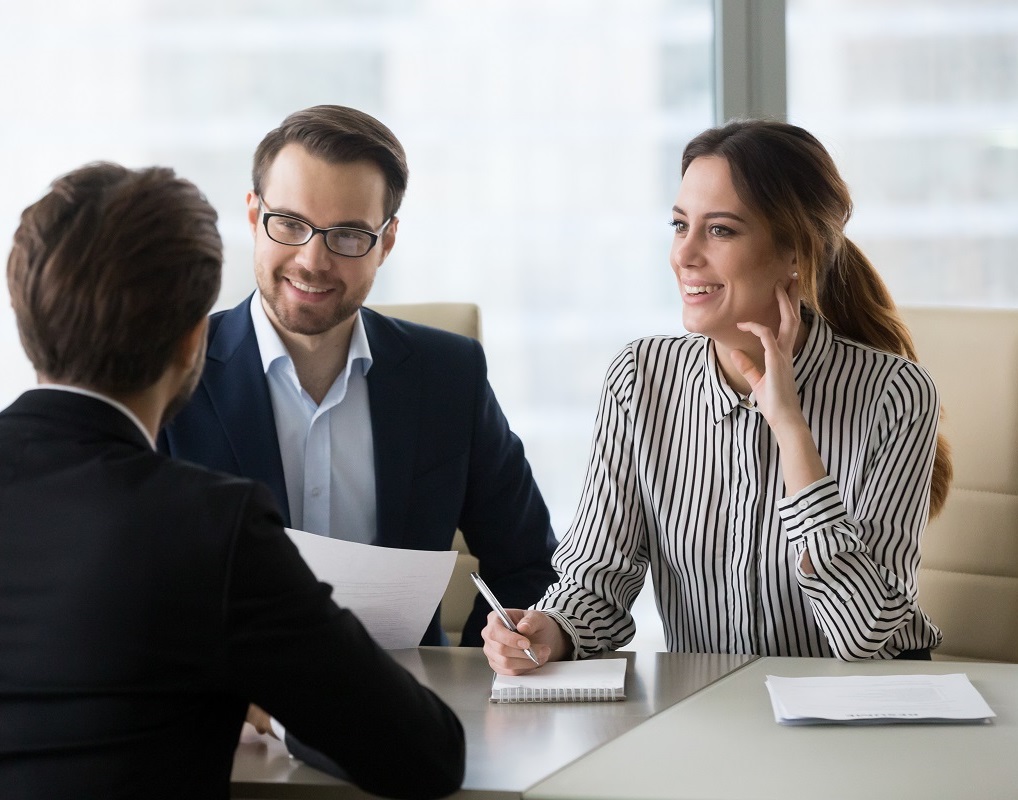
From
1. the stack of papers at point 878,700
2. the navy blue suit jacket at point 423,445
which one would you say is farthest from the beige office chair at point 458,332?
the stack of papers at point 878,700

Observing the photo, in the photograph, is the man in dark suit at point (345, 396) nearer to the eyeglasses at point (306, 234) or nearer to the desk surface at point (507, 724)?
the eyeglasses at point (306, 234)

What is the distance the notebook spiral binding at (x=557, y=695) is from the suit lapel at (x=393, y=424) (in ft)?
1.92

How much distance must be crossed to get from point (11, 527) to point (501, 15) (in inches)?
93.4

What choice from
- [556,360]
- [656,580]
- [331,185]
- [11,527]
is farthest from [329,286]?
[556,360]

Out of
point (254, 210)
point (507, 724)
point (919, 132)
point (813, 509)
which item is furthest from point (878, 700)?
point (919, 132)

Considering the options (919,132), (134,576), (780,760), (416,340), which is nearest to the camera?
(134,576)

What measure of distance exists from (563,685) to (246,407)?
0.79m

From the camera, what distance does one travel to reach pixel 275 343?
2.02m

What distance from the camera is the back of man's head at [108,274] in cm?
104

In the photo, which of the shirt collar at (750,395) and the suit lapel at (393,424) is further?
the suit lapel at (393,424)

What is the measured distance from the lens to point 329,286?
199cm

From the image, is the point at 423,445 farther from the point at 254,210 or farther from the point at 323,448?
the point at 254,210

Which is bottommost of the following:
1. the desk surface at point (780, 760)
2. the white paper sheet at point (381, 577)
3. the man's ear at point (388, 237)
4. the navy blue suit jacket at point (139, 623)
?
the desk surface at point (780, 760)

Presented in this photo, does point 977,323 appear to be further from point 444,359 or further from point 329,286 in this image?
point 329,286
